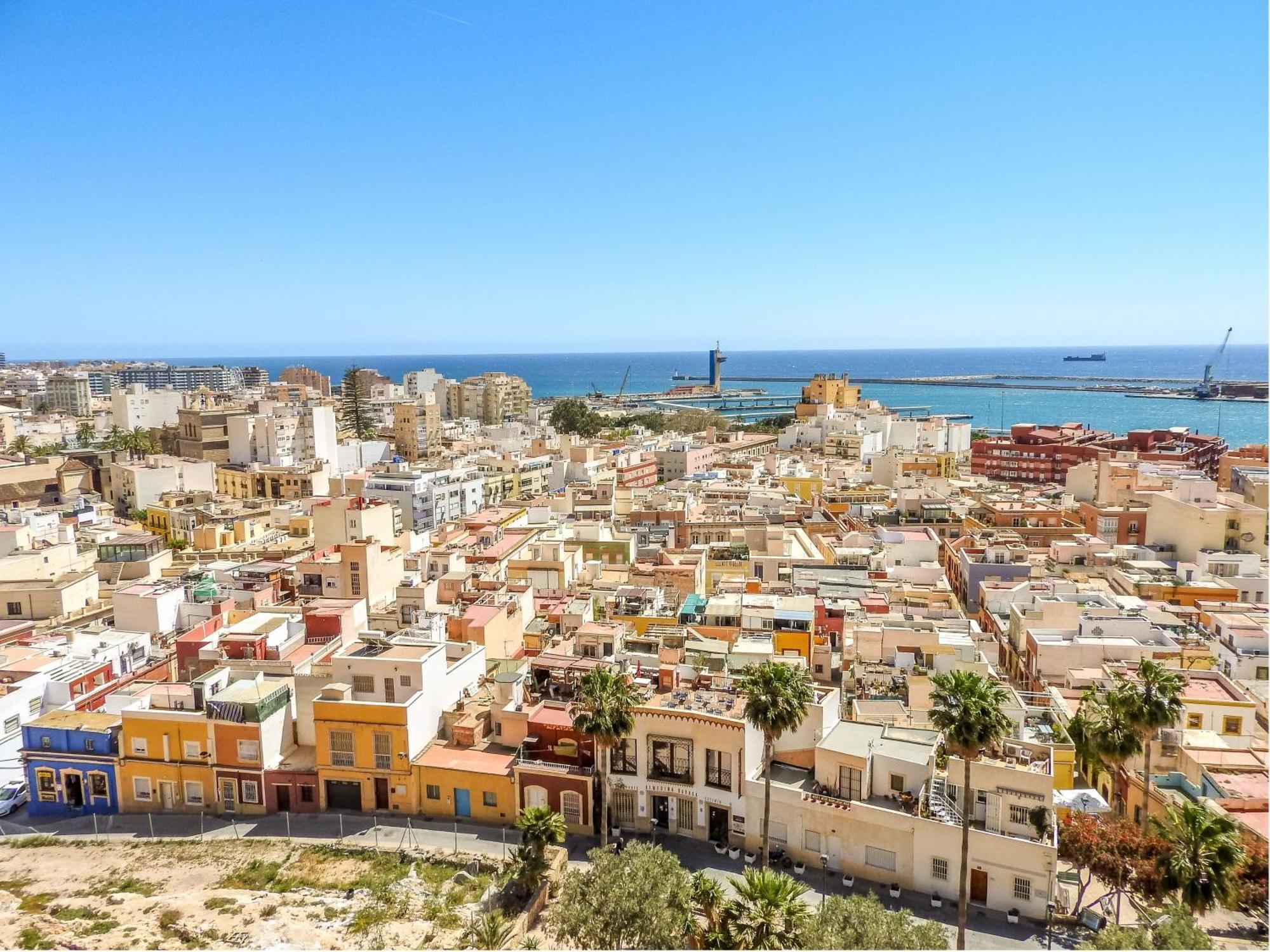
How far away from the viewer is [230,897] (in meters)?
20.2

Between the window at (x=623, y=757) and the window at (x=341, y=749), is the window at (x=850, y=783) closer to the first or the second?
the window at (x=623, y=757)

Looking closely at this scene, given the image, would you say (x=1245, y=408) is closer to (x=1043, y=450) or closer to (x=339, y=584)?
(x=1043, y=450)

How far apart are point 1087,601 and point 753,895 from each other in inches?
989

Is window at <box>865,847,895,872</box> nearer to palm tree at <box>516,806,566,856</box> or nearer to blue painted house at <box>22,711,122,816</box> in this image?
palm tree at <box>516,806,566,856</box>

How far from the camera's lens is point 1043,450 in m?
88.6

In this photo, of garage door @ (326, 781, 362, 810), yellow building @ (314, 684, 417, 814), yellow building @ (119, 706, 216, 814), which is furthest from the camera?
yellow building @ (119, 706, 216, 814)

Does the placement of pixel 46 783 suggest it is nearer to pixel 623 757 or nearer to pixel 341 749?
pixel 341 749

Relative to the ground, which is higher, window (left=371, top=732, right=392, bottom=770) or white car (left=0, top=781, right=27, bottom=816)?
window (left=371, top=732, right=392, bottom=770)

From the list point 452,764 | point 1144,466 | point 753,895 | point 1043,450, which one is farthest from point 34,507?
point 1043,450

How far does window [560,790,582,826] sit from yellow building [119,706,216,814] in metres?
10.4

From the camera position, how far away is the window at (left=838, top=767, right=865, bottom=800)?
73.0ft

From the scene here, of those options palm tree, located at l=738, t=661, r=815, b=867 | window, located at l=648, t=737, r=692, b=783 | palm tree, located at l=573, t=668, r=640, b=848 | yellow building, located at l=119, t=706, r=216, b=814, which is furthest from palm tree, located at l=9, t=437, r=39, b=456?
palm tree, located at l=738, t=661, r=815, b=867

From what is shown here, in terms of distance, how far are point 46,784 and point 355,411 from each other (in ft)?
311

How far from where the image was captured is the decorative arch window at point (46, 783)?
26000mm
